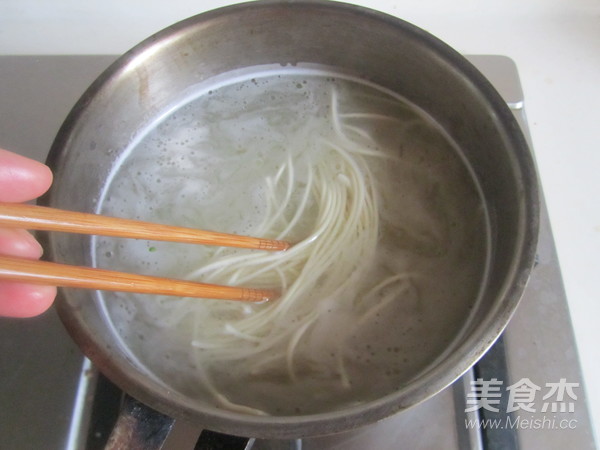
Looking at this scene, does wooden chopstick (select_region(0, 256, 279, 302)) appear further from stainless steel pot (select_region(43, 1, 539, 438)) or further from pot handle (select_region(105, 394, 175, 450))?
pot handle (select_region(105, 394, 175, 450))

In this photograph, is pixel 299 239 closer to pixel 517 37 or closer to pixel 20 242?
pixel 20 242

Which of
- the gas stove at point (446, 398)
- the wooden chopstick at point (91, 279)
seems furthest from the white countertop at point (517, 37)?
the wooden chopstick at point (91, 279)

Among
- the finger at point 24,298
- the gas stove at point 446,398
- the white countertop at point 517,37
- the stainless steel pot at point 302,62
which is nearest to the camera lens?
the stainless steel pot at point 302,62

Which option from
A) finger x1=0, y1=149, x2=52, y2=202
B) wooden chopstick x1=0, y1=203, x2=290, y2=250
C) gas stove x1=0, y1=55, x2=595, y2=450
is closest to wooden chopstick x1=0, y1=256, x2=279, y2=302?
wooden chopstick x1=0, y1=203, x2=290, y2=250

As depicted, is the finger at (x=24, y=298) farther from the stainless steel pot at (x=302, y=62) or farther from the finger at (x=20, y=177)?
the finger at (x=20, y=177)

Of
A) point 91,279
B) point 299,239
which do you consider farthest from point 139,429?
point 299,239

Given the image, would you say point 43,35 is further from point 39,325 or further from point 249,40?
point 39,325
